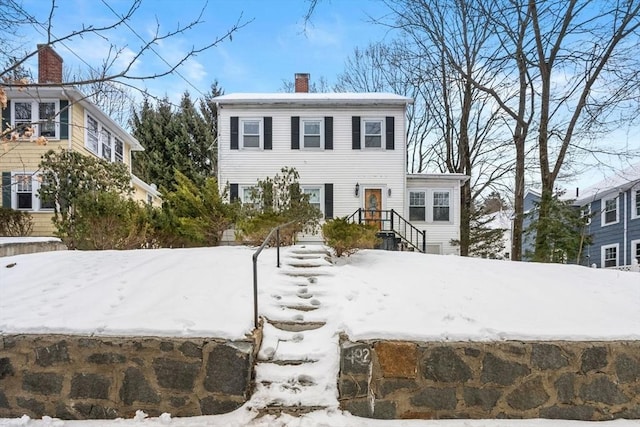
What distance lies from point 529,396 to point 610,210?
16.4 m

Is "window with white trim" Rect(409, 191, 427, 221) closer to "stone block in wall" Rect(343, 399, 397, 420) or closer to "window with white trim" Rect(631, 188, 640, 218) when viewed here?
"window with white trim" Rect(631, 188, 640, 218)

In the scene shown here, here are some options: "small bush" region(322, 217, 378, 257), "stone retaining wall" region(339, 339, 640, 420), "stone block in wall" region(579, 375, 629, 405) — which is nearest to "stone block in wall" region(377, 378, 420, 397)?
"stone retaining wall" region(339, 339, 640, 420)

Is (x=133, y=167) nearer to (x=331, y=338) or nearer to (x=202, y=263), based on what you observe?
(x=202, y=263)

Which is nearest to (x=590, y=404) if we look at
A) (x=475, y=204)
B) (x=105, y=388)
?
(x=105, y=388)

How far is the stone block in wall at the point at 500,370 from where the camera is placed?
3250mm

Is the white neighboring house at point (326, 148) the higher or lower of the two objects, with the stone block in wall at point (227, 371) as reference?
higher

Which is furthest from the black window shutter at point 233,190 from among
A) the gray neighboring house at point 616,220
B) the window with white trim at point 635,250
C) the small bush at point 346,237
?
the window with white trim at point 635,250

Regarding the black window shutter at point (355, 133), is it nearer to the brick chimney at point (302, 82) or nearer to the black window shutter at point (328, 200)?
the black window shutter at point (328, 200)

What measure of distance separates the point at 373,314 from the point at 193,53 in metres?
2.72

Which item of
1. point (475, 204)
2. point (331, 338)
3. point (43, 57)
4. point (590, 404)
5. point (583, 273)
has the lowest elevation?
point (590, 404)

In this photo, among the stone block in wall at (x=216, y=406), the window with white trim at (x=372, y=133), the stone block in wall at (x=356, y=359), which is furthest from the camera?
the window with white trim at (x=372, y=133)

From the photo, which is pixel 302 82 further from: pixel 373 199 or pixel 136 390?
pixel 136 390

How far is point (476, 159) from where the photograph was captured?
18.8 metres

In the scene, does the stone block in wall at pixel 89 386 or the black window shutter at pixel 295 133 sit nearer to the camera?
the stone block in wall at pixel 89 386
